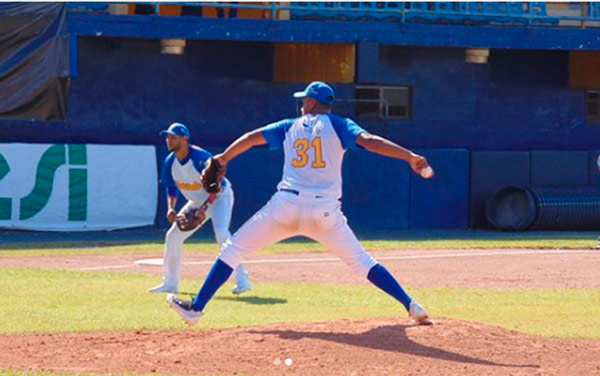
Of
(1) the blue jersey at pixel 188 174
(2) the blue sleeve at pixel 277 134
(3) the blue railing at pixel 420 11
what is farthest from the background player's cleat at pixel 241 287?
(3) the blue railing at pixel 420 11

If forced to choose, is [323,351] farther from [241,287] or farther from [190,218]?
[241,287]

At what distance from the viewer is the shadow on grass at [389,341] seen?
832 centimetres

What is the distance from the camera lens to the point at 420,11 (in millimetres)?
24703

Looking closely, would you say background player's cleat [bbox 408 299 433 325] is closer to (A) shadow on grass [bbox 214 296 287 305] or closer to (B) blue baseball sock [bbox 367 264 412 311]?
(B) blue baseball sock [bbox 367 264 412 311]

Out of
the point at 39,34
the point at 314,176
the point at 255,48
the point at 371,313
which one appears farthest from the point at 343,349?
the point at 255,48

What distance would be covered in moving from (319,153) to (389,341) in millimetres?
1516

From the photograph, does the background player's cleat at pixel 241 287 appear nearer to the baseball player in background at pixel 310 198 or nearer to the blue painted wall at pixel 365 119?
the baseball player in background at pixel 310 198

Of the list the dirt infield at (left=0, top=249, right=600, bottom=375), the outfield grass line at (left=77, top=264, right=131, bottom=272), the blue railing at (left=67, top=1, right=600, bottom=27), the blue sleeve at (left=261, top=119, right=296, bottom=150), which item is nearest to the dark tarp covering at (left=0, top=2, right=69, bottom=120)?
the blue railing at (left=67, top=1, right=600, bottom=27)

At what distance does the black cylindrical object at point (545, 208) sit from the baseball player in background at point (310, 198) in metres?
16.0

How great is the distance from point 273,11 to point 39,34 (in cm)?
462

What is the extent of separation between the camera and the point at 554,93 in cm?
2786

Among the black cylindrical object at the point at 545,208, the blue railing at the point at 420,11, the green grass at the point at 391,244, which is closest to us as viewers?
the green grass at the point at 391,244

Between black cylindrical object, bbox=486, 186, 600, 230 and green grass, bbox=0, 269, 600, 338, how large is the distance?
10.7 m

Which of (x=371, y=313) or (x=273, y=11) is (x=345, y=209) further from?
(x=371, y=313)
